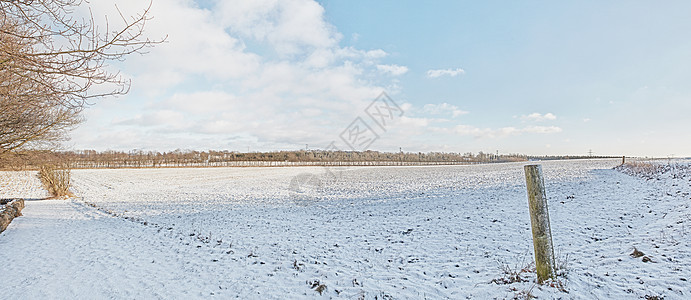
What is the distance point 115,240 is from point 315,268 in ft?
23.5

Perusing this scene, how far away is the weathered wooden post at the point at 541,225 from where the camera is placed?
4.61 meters

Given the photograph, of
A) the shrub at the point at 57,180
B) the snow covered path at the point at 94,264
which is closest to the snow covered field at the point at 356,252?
the snow covered path at the point at 94,264

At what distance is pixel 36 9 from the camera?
436 cm

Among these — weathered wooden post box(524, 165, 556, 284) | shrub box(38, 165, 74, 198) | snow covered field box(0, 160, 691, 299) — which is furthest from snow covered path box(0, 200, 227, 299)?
shrub box(38, 165, 74, 198)

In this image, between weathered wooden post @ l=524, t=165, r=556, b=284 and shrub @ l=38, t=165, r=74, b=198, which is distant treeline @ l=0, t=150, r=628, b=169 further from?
weathered wooden post @ l=524, t=165, r=556, b=284

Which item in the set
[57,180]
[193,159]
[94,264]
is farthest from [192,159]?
[94,264]

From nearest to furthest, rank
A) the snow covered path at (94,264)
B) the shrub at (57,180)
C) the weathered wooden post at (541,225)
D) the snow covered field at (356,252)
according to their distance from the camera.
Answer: the weathered wooden post at (541,225), the snow covered field at (356,252), the snow covered path at (94,264), the shrub at (57,180)

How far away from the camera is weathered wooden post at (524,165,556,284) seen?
15.1 feet

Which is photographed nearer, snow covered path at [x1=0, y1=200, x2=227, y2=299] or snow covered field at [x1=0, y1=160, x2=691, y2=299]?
snow covered field at [x1=0, y1=160, x2=691, y2=299]

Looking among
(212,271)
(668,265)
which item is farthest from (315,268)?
(668,265)

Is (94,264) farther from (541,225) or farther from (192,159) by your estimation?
(192,159)

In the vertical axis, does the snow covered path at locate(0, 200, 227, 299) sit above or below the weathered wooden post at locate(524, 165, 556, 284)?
below

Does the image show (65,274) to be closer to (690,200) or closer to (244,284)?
(244,284)

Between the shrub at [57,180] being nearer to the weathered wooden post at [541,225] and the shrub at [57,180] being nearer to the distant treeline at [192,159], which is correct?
the distant treeline at [192,159]
